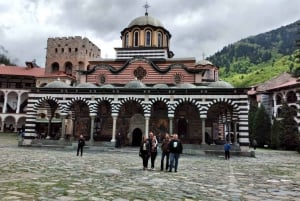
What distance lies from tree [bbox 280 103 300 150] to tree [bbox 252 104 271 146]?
479 cm

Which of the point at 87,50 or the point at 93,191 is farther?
the point at 87,50

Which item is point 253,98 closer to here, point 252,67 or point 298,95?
point 298,95

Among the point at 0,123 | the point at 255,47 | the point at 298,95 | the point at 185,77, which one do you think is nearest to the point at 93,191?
the point at 185,77

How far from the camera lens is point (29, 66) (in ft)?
179

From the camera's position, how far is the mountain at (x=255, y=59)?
101 meters

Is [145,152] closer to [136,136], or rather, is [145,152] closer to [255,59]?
[136,136]

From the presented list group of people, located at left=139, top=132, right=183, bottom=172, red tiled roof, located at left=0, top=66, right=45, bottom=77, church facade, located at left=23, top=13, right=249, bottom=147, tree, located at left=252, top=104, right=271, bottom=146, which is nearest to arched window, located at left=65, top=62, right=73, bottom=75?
red tiled roof, located at left=0, top=66, right=45, bottom=77

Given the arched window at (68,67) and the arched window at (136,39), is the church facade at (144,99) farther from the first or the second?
the arched window at (68,67)

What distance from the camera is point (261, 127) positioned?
41281 millimetres

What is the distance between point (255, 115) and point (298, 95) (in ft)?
21.7

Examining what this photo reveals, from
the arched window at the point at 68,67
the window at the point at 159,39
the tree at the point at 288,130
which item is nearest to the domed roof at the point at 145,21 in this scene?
the window at the point at 159,39

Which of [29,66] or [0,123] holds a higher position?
[29,66]

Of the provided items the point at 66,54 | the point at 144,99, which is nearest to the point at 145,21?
the point at 144,99

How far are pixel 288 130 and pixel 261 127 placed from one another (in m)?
5.45
